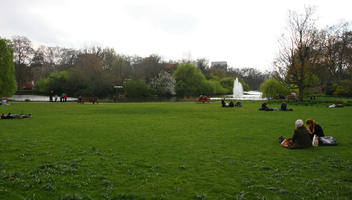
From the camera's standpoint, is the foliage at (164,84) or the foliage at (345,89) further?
the foliage at (164,84)

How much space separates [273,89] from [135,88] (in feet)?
111

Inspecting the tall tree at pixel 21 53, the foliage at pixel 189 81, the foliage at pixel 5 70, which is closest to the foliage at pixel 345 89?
the foliage at pixel 189 81

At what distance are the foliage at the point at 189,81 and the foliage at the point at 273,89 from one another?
26858 millimetres

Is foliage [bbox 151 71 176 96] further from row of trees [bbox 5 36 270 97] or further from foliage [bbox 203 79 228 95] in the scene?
foliage [bbox 203 79 228 95]

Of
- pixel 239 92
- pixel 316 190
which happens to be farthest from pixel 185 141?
pixel 239 92

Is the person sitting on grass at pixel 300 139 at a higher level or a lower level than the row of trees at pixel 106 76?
lower

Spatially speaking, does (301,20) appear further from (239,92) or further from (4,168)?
(4,168)

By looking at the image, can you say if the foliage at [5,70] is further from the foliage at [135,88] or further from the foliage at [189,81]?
the foliage at [189,81]

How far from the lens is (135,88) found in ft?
208

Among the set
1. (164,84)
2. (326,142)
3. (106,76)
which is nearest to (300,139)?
(326,142)

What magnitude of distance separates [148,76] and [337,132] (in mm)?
61607

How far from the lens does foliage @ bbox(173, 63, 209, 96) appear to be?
2675 inches

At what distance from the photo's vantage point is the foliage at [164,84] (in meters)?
66.4

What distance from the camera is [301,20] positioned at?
3712 centimetres
